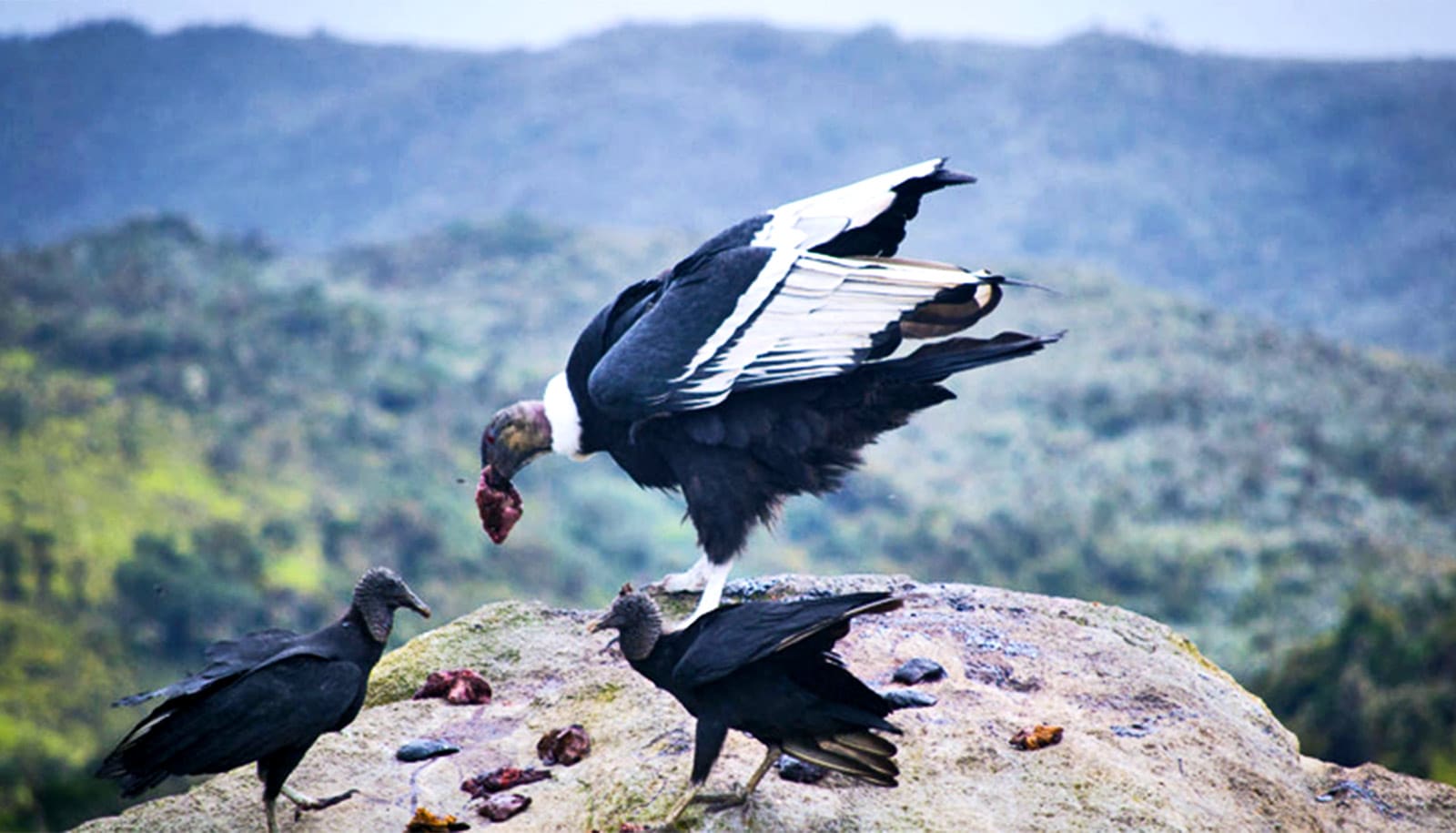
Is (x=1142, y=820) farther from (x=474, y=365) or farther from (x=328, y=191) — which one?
(x=328, y=191)

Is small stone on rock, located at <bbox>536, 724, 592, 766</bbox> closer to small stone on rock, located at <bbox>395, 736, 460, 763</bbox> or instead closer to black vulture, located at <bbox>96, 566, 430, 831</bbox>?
small stone on rock, located at <bbox>395, 736, 460, 763</bbox>

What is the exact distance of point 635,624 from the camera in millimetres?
5145

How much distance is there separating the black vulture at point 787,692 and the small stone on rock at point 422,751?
4.25 ft

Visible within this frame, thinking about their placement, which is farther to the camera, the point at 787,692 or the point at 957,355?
the point at 957,355

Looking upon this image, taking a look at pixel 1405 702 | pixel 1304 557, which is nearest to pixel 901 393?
pixel 1405 702

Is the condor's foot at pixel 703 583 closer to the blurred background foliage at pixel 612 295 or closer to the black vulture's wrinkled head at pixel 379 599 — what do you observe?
the black vulture's wrinkled head at pixel 379 599

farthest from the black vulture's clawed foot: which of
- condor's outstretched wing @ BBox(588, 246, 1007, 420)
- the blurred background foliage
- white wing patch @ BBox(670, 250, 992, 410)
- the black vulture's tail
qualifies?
the blurred background foliage

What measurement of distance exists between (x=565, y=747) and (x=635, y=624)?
79 centimetres

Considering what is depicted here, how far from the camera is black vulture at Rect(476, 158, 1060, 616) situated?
605cm

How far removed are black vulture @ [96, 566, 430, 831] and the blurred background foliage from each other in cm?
424

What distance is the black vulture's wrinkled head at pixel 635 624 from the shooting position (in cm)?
515

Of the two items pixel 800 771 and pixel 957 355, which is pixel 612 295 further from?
pixel 800 771

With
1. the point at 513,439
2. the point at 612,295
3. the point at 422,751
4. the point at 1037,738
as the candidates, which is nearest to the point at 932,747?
the point at 1037,738

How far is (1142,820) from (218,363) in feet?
95.4
